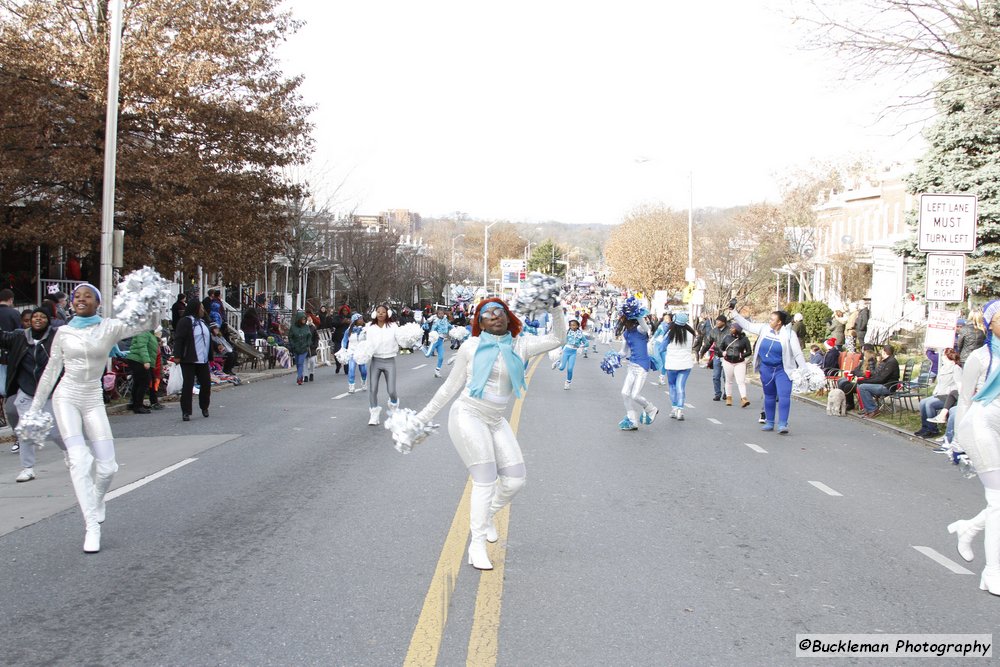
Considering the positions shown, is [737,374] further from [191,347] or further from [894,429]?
[191,347]

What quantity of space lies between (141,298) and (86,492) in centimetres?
151

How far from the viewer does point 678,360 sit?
14.8 metres

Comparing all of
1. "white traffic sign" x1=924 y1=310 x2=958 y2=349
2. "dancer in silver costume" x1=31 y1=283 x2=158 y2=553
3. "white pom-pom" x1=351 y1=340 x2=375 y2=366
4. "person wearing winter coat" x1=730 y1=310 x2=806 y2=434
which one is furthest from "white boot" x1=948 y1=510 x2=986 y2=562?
"white pom-pom" x1=351 y1=340 x2=375 y2=366

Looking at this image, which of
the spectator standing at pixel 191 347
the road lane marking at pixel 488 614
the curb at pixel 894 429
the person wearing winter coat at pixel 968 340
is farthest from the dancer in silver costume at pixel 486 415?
the person wearing winter coat at pixel 968 340

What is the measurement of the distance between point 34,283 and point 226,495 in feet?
67.1

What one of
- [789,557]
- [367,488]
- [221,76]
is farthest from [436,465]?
[221,76]

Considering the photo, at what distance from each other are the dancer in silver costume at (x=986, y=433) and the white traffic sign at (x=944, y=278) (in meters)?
7.33

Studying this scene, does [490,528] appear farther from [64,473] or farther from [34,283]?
[34,283]

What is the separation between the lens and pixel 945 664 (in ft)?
14.7

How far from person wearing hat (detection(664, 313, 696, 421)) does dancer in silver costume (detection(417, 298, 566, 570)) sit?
8796mm

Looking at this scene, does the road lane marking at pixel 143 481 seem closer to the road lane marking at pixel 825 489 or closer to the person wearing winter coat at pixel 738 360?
the road lane marking at pixel 825 489

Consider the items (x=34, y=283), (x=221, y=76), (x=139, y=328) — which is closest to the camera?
(x=139, y=328)

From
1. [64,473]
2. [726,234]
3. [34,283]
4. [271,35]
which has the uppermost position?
[271,35]

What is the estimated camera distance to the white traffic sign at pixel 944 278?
12758 mm
